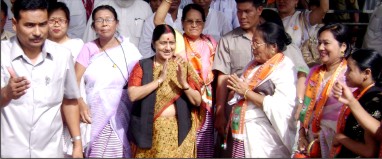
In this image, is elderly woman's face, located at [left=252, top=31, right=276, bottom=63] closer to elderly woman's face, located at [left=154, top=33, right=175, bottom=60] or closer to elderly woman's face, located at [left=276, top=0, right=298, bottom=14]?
elderly woman's face, located at [left=154, top=33, right=175, bottom=60]

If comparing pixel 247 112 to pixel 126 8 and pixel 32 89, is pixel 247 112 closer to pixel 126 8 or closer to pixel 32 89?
pixel 32 89

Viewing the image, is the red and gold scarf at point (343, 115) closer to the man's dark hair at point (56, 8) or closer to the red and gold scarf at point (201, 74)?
the red and gold scarf at point (201, 74)

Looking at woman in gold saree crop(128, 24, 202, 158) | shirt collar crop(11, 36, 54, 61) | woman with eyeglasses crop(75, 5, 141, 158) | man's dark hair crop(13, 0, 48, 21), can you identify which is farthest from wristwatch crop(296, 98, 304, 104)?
man's dark hair crop(13, 0, 48, 21)

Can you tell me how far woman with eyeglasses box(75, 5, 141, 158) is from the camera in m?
4.97

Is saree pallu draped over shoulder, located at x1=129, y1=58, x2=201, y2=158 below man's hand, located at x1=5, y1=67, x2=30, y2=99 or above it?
below

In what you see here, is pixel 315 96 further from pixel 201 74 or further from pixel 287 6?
pixel 287 6

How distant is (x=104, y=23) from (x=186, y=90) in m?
0.84

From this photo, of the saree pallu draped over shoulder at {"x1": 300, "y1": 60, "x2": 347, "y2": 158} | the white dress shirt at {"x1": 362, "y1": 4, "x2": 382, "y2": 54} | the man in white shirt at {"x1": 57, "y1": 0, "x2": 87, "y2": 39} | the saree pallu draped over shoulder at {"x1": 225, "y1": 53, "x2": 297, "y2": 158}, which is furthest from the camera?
the white dress shirt at {"x1": 362, "y1": 4, "x2": 382, "y2": 54}

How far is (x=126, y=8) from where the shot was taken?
5965 mm

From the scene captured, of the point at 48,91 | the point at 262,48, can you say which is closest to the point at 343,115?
the point at 262,48

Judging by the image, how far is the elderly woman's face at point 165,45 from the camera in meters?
4.77

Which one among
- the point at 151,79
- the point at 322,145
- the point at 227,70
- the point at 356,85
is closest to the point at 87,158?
the point at 151,79

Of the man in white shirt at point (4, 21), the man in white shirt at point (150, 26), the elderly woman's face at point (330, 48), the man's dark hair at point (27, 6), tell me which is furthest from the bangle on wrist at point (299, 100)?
the man in white shirt at point (4, 21)

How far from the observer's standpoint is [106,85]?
499cm
